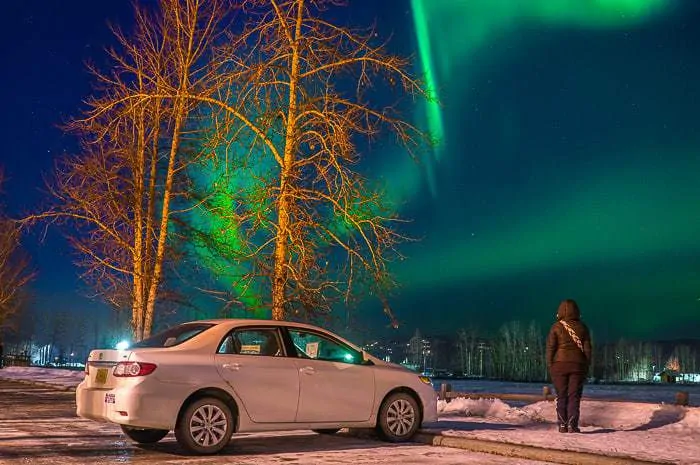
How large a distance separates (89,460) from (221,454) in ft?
4.88

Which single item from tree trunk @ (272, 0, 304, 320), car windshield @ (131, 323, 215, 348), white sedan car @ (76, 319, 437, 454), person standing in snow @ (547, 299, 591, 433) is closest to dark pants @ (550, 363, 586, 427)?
person standing in snow @ (547, 299, 591, 433)

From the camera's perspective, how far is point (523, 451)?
9922 millimetres

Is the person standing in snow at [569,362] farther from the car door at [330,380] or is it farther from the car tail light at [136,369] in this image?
the car tail light at [136,369]

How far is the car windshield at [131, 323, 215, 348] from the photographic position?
33.2ft

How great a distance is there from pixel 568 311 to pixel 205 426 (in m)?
5.56

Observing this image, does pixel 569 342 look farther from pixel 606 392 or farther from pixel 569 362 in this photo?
pixel 606 392

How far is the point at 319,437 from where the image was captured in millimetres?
11812

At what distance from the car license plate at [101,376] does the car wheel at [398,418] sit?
3.62 meters

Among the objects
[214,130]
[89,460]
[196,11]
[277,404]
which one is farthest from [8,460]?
[196,11]

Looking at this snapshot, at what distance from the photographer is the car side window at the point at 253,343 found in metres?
10.2

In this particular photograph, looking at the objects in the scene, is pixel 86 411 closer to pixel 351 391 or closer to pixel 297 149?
pixel 351 391

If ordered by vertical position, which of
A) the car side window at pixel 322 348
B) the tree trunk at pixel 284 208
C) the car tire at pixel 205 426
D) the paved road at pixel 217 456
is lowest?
the paved road at pixel 217 456

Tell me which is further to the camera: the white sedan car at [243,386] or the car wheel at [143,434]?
the car wheel at [143,434]

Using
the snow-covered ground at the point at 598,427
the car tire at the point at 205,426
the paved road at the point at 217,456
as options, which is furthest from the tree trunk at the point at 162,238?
the car tire at the point at 205,426
